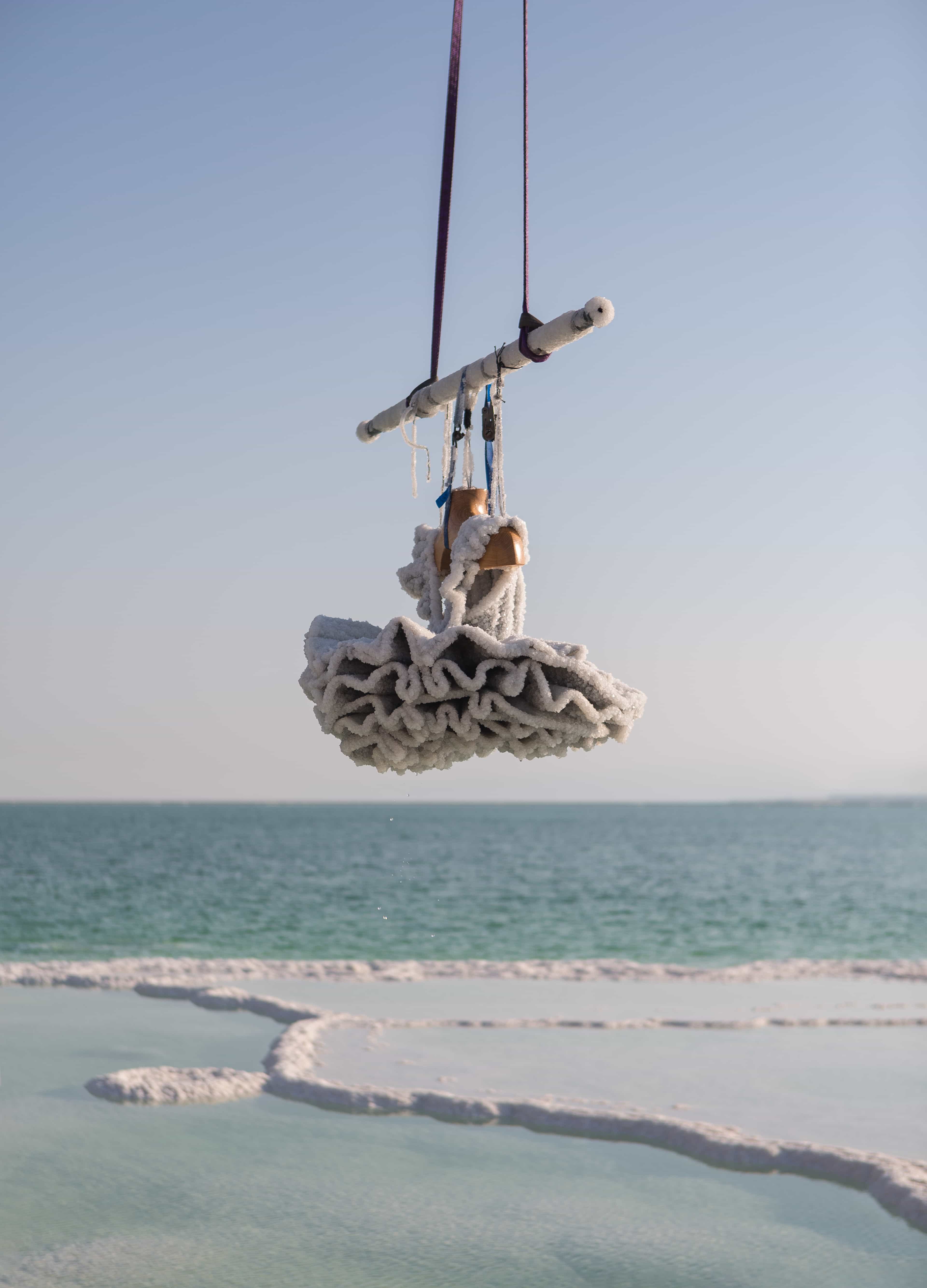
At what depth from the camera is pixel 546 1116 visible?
27.6 feet

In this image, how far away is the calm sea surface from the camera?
21000 mm

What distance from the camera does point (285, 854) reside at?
42.3m

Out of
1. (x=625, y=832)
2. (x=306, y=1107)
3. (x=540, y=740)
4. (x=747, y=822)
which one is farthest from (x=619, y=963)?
(x=747, y=822)

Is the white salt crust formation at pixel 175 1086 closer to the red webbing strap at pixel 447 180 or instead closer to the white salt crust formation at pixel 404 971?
the white salt crust formation at pixel 404 971

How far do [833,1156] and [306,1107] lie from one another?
144 inches

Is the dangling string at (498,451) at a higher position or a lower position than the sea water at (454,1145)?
higher

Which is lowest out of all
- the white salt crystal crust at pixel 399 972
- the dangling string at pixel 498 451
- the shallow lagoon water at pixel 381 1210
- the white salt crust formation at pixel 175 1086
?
the shallow lagoon water at pixel 381 1210

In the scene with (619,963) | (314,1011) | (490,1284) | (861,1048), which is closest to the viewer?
(490,1284)

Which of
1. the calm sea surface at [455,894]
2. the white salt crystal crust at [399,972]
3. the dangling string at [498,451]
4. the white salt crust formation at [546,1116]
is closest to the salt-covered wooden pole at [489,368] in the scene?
the dangling string at [498,451]

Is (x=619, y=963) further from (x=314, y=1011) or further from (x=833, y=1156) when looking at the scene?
(x=833, y=1156)

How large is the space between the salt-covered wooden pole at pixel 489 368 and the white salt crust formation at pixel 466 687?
25 centimetres

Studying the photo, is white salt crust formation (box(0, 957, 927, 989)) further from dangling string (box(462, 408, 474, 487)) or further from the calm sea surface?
dangling string (box(462, 408, 474, 487))

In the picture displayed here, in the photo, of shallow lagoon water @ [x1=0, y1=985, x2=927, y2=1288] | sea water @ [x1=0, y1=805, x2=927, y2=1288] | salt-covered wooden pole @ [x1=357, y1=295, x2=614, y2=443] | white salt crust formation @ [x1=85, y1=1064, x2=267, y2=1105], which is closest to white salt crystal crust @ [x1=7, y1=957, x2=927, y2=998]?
sea water @ [x1=0, y1=805, x2=927, y2=1288]

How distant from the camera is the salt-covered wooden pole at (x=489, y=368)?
6.08ft
